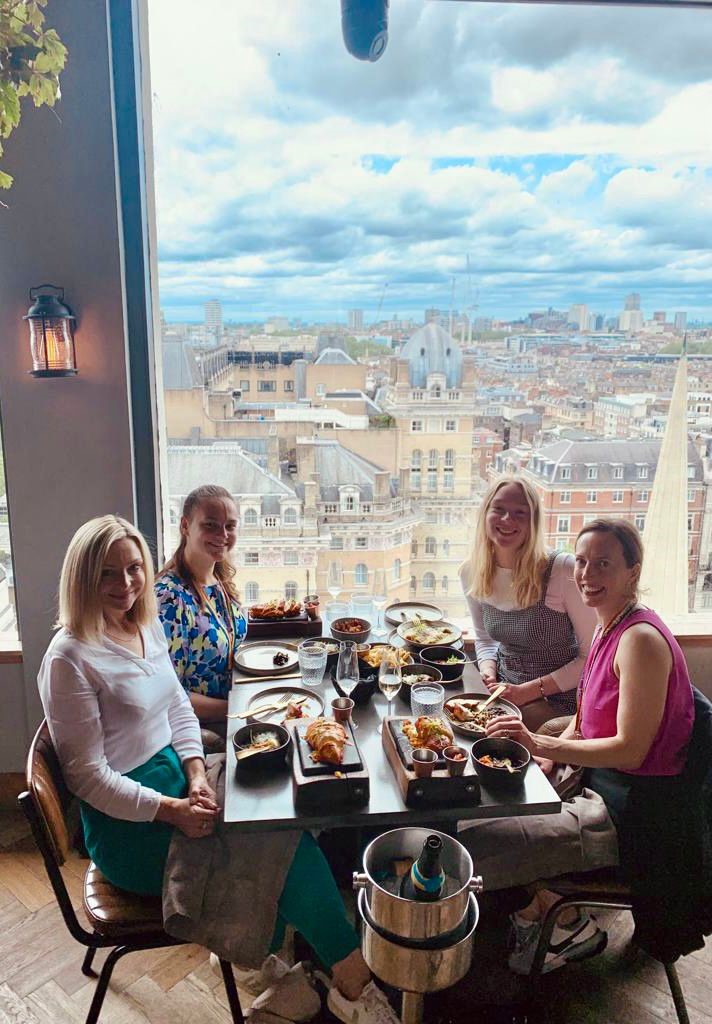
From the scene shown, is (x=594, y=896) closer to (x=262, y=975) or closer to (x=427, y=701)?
(x=427, y=701)

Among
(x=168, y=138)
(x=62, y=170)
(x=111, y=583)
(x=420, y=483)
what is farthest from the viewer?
(x=420, y=483)

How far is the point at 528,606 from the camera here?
93.7 inches

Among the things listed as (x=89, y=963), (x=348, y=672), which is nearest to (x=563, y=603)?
(x=348, y=672)

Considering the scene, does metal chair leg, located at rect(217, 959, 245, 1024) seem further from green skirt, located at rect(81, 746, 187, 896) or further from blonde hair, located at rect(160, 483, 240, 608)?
blonde hair, located at rect(160, 483, 240, 608)

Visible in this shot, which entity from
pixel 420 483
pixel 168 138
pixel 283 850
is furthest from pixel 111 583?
pixel 168 138

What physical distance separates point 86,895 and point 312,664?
783 mm

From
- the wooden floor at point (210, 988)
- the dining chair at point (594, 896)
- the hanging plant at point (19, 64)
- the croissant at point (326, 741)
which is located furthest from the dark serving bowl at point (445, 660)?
the hanging plant at point (19, 64)

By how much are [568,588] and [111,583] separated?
147cm

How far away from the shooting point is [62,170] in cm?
231

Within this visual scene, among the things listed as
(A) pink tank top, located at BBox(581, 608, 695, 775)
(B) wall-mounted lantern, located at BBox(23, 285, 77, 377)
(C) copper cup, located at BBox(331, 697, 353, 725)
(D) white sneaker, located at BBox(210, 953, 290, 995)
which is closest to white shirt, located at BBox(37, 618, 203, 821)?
(C) copper cup, located at BBox(331, 697, 353, 725)

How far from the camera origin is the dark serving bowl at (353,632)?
2229 millimetres

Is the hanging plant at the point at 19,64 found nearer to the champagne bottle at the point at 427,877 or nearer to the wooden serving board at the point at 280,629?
the wooden serving board at the point at 280,629

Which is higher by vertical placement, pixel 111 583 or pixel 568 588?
pixel 111 583

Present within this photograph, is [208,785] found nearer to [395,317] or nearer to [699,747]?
[699,747]
